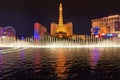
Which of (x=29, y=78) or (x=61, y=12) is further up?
(x=61, y=12)

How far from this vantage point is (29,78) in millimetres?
15742

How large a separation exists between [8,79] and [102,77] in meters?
5.11

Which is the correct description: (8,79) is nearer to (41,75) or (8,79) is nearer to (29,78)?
(29,78)

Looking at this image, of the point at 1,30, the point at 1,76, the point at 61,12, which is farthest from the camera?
the point at 1,30

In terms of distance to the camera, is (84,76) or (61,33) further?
(61,33)

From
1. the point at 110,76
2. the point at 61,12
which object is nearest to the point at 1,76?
the point at 110,76

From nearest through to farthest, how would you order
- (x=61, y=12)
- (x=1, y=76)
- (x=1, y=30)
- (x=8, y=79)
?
1. (x=8, y=79)
2. (x=1, y=76)
3. (x=61, y=12)
4. (x=1, y=30)

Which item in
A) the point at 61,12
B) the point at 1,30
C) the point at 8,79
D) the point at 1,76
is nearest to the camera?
the point at 8,79

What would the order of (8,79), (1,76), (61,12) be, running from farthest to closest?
(61,12)
(1,76)
(8,79)

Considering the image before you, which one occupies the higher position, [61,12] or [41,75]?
[61,12]

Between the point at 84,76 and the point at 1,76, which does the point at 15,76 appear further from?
the point at 84,76

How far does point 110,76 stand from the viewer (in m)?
16.3

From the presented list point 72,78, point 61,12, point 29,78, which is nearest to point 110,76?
point 72,78

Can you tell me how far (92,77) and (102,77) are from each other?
0.55 metres
